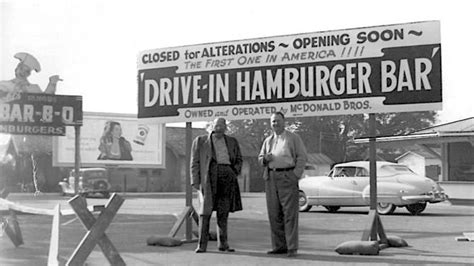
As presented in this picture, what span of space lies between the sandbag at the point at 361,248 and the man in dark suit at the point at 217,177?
152 centimetres

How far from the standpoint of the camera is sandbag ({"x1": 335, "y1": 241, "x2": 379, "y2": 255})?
29.2 ft

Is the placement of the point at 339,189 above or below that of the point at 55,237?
below

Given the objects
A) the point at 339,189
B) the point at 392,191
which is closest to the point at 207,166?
the point at 392,191

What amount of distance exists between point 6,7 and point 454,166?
82.1 feet

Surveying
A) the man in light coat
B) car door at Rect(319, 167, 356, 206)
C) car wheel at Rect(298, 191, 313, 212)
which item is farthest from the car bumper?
the man in light coat

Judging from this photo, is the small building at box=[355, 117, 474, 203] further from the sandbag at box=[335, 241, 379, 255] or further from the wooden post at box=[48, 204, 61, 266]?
the wooden post at box=[48, 204, 61, 266]

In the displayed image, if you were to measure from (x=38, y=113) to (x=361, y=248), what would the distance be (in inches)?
459

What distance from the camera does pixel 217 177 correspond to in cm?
938

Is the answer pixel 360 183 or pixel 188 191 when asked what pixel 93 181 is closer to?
pixel 360 183

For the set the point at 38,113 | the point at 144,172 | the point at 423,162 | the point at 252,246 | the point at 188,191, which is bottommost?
the point at 144,172

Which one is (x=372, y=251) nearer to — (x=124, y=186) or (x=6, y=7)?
(x=6, y=7)

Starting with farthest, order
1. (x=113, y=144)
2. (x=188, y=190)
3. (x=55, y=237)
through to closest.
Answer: (x=113, y=144), (x=188, y=190), (x=55, y=237)

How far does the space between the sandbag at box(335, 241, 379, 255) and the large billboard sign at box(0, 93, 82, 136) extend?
10.8 meters

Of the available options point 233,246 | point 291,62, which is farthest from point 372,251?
point 291,62
